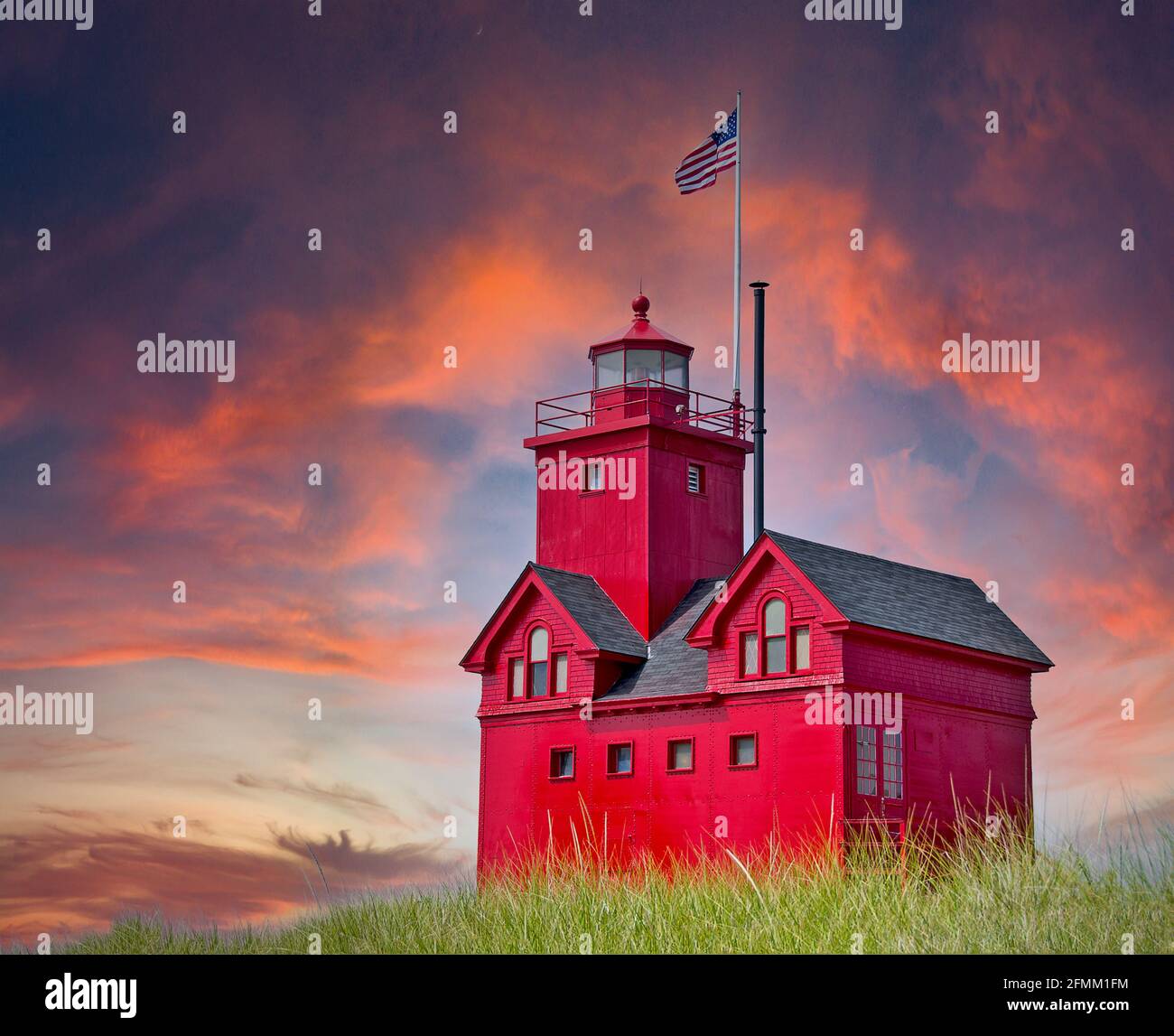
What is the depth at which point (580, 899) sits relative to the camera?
24.5 meters

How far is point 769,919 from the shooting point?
22656 millimetres

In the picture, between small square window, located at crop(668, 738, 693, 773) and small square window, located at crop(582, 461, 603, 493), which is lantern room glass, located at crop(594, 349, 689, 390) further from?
small square window, located at crop(668, 738, 693, 773)

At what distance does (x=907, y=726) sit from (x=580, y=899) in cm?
1120

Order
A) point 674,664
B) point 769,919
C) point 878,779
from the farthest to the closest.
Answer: point 674,664, point 878,779, point 769,919

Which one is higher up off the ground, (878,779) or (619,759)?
(619,759)

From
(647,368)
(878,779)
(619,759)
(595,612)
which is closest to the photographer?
(878,779)

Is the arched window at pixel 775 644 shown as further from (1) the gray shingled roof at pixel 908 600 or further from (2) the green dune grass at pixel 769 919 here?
(2) the green dune grass at pixel 769 919

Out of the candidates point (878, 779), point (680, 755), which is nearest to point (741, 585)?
point (680, 755)

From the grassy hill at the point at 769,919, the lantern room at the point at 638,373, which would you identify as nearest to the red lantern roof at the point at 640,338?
the lantern room at the point at 638,373

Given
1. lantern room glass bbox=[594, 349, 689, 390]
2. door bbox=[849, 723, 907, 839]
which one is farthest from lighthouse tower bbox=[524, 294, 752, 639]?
door bbox=[849, 723, 907, 839]

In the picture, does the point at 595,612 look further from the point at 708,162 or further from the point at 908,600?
the point at 708,162

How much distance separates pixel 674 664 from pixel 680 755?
7.78 ft
